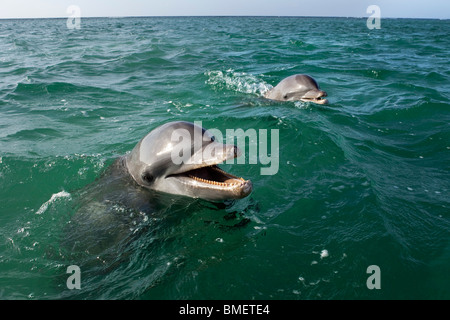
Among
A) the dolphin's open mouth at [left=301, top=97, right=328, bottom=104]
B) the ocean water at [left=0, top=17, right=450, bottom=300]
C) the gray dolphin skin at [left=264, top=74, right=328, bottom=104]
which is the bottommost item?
the ocean water at [left=0, top=17, right=450, bottom=300]

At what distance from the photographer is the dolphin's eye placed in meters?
5.80

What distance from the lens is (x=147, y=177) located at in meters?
5.82

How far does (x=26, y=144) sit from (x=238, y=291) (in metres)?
6.89

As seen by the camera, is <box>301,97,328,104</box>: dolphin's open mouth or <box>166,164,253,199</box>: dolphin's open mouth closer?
<box>166,164,253,199</box>: dolphin's open mouth

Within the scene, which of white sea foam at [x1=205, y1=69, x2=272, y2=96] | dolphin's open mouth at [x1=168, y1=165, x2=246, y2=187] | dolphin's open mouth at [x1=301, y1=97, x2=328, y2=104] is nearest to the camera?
dolphin's open mouth at [x1=168, y1=165, x2=246, y2=187]

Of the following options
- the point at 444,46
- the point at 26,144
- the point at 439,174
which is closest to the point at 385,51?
the point at 444,46

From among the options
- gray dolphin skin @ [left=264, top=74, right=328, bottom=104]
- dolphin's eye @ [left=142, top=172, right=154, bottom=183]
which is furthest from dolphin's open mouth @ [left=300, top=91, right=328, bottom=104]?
dolphin's eye @ [left=142, top=172, right=154, bottom=183]

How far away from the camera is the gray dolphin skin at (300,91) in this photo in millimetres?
11198

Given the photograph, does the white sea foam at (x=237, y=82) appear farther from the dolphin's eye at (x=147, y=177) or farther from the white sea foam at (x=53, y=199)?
Answer: the white sea foam at (x=53, y=199)

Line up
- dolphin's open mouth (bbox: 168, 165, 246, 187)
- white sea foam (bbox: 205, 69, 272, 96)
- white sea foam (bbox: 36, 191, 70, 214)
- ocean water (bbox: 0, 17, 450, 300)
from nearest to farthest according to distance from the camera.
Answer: ocean water (bbox: 0, 17, 450, 300), dolphin's open mouth (bbox: 168, 165, 246, 187), white sea foam (bbox: 36, 191, 70, 214), white sea foam (bbox: 205, 69, 272, 96)

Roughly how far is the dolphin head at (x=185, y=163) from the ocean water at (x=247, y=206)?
0.93ft

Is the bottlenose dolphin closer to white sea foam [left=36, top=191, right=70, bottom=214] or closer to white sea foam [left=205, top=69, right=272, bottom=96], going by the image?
white sea foam [left=36, top=191, right=70, bottom=214]

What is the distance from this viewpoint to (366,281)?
4.22 metres

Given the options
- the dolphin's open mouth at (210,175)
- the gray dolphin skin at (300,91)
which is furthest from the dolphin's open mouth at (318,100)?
the dolphin's open mouth at (210,175)
